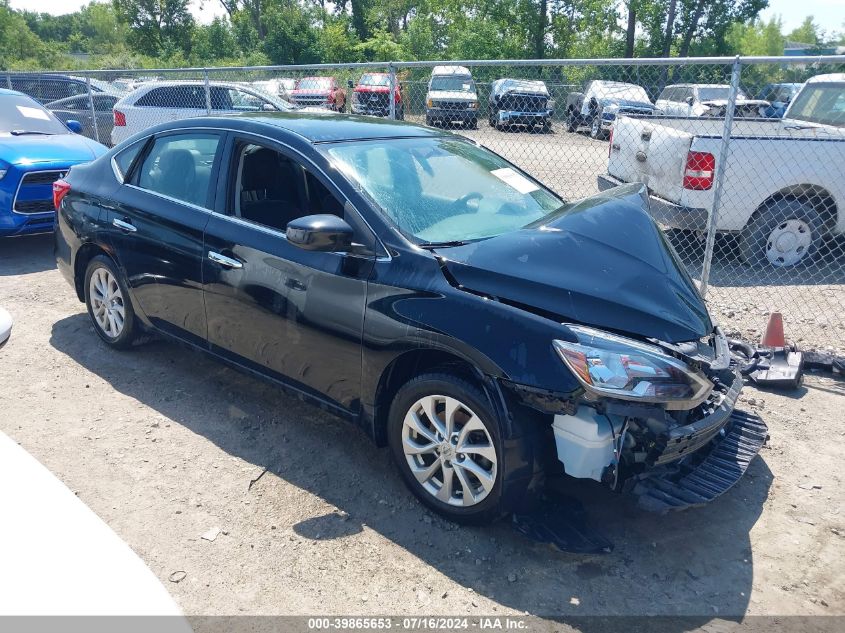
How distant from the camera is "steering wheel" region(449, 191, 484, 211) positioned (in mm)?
3848

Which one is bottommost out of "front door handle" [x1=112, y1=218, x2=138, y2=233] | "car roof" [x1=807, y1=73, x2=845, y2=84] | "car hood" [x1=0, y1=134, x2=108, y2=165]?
"front door handle" [x1=112, y1=218, x2=138, y2=233]

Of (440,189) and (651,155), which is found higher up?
(440,189)

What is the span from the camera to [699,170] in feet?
22.3

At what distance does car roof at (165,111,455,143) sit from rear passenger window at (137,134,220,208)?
0.40ft

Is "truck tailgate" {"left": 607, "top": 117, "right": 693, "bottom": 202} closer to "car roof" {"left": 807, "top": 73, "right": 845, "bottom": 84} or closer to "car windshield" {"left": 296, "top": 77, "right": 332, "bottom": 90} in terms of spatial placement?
"car roof" {"left": 807, "top": 73, "right": 845, "bottom": 84}

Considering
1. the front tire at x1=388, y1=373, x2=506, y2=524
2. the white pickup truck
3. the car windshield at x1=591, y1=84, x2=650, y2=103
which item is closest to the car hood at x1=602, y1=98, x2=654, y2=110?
the car windshield at x1=591, y1=84, x2=650, y2=103

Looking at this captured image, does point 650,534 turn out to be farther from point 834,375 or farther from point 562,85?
point 562,85

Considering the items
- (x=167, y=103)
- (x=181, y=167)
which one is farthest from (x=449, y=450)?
(x=167, y=103)

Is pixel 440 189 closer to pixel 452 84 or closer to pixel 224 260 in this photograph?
pixel 224 260

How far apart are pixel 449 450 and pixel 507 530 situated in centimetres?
49

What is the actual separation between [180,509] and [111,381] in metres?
1.73

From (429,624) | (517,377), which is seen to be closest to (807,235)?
(517,377)

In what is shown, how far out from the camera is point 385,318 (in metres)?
3.34

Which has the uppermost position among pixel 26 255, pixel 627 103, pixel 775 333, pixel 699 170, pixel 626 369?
pixel 627 103
